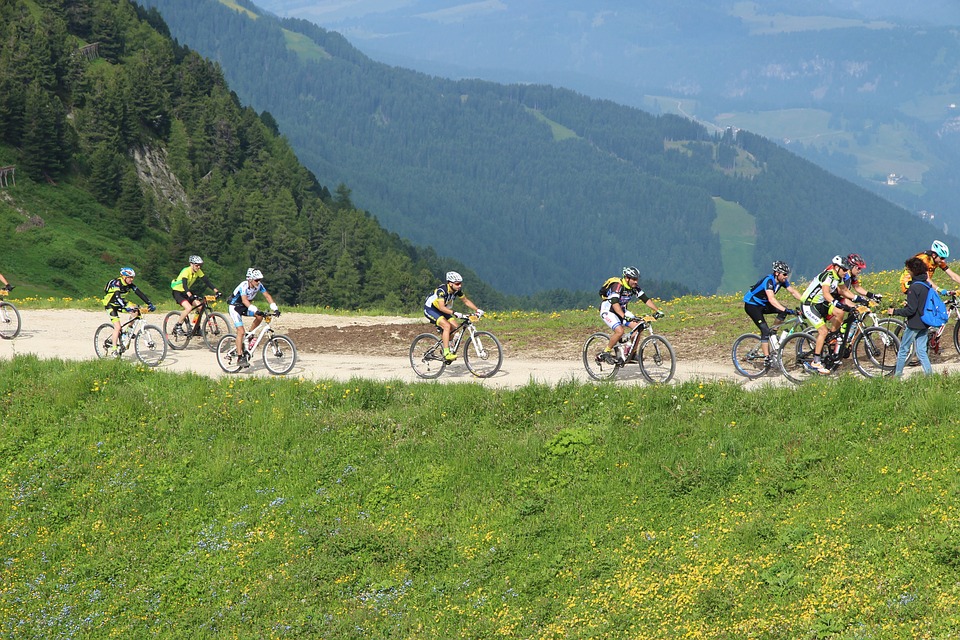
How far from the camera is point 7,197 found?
76.6 meters

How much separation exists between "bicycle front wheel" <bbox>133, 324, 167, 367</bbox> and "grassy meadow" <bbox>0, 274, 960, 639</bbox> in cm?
439

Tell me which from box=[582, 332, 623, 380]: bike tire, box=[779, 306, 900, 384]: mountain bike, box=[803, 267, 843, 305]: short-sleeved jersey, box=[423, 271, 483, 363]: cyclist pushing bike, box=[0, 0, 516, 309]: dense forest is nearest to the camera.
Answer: box=[779, 306, 900, 384]: mountain bike

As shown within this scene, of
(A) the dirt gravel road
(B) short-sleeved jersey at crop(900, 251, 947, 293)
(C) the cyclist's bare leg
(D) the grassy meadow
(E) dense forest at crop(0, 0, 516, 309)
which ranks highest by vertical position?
(E) dense forest at crop(0, 0, 516, 309)

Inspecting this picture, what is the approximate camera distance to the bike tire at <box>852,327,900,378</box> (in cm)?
1681

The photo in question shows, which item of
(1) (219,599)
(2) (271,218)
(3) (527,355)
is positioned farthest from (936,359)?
(2) (271,218)

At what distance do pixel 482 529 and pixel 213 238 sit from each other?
96.6 meters

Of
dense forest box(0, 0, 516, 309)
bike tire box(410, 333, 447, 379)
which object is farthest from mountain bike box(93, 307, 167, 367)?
dense forest box(0, 0, 516, 309)

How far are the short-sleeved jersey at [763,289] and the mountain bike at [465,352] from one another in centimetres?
556

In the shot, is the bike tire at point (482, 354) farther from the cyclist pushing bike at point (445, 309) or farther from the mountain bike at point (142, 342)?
the mountain bike at point (142, 342)

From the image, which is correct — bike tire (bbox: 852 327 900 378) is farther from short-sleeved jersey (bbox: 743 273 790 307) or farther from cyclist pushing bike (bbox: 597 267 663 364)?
cyclist pushing bike (bbox: 597 267 663 364)

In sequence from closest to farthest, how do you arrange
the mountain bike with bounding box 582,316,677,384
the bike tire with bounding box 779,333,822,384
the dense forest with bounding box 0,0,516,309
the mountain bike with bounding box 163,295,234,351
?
the bike tire with bounding box 779,333,822,384 < the mountain bike with bounding box 582,316,677,384 < the mountain bike with bounding box 163,295,234,351 < the dense forest with bounding box 0,0,516,309

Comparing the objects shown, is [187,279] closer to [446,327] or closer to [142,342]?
[142,342]

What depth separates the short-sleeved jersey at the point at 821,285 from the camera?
1708cm

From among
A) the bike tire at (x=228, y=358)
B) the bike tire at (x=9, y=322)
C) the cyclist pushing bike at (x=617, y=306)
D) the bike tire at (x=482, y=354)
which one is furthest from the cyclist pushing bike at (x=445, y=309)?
the bike tire at (x=9, y=322)
